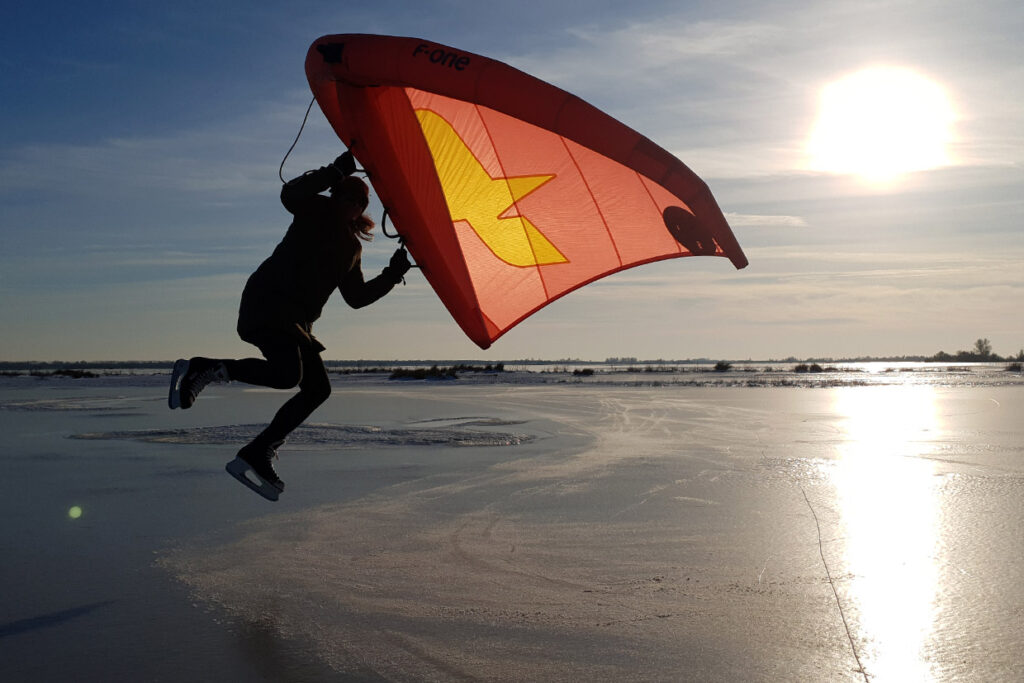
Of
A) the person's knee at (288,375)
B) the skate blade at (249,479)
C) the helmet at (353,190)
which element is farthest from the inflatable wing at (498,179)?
the skate blade at (249,479)

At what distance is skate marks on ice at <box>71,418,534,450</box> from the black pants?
18.4 ft

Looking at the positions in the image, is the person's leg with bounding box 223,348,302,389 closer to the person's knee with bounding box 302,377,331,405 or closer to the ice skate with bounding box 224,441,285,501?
the person's knee with bounding box 302,377,331,405

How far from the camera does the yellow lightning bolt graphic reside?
16.0 ft

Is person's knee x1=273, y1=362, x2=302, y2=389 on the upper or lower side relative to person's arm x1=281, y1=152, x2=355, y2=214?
lower

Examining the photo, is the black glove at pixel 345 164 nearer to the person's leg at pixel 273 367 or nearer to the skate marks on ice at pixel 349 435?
the person's leg at pixel 273 367

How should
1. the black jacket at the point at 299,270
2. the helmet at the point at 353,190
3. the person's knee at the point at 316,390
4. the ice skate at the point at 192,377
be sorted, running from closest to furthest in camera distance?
the ice skate at the point at 192,377 < the black jacket at the point at 299,270 < the helmet at the point at 353,190 < the person's knee at the point at 316,390

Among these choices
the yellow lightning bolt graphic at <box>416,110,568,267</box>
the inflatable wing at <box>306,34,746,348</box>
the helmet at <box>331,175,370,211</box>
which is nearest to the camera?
the inflatable wing at <box>306,34,746,348</box>

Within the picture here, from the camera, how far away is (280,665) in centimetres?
322

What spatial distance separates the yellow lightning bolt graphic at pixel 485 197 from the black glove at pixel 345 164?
72 cm

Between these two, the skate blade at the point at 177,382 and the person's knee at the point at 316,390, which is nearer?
the skate blade at the point at 177,382

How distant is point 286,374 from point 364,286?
644 millimetres

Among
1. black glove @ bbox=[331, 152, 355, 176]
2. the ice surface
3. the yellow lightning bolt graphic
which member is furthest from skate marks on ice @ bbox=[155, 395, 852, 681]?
black glove @ bbox=[331, 152, 355, 176]

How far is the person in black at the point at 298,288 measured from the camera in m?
4.12

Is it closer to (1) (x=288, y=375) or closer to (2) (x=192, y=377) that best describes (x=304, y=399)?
(1) (x=288, y=375)
